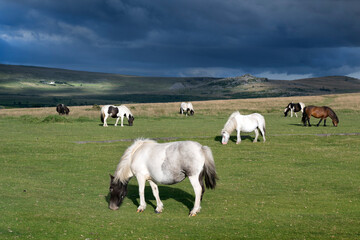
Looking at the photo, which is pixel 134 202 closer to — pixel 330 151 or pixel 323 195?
pixel 323 195

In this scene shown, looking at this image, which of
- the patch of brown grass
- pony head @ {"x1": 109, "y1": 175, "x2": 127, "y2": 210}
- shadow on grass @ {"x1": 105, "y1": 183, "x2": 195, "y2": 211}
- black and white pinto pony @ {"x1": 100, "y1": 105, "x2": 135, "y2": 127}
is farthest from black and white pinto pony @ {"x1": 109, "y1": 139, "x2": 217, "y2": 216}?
the patch of brown grass

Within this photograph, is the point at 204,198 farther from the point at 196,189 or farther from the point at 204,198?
the point at 196,189

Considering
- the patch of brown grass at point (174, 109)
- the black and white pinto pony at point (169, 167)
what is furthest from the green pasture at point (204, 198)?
the patch of brown grass at point (174, 109)

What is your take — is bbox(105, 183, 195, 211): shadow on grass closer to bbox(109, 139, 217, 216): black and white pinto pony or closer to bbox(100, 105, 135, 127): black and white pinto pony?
bbox(109, 139, 217, 216): black and white pinto pony

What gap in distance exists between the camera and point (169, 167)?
11.1 m

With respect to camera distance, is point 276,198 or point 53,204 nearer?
point 53,204

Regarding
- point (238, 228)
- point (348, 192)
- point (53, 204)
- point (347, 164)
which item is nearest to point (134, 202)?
point (53, 204)

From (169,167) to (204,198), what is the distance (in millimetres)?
2858

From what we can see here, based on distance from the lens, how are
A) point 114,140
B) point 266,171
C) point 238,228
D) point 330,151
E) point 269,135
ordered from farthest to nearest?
point 269,135, point 114,140, point 330,151, point 266,171, point 238,228

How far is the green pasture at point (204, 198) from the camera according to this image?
31.9 feet

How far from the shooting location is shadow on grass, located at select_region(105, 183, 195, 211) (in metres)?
13.0

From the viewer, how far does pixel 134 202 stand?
516 inches

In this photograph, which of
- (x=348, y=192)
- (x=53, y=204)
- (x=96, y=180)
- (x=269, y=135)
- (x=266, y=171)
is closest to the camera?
(x=53, y=204)

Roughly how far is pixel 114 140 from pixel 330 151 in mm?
14869
